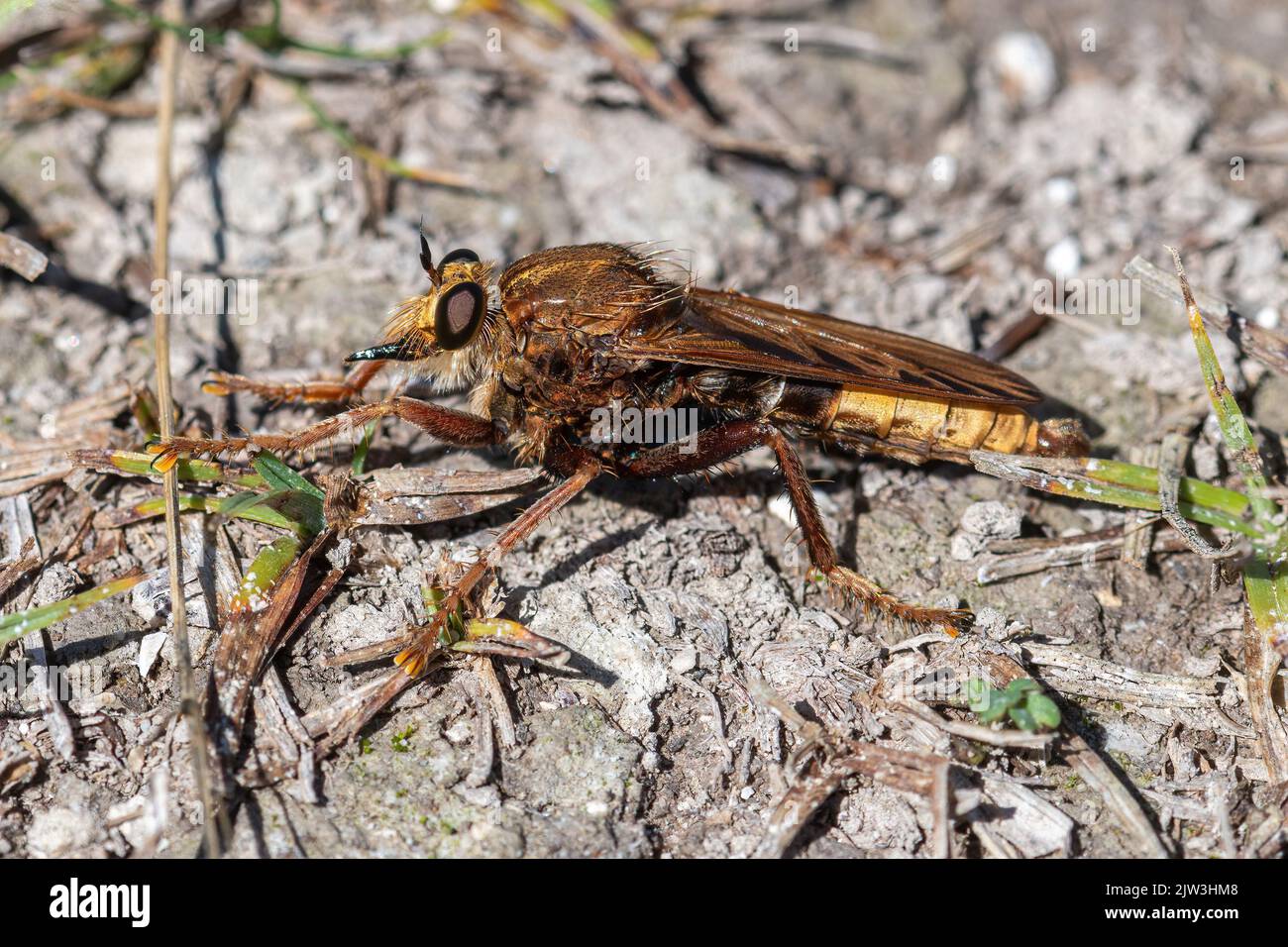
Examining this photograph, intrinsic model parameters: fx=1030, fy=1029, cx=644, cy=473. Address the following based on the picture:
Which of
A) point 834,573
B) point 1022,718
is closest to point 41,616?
point 834,573

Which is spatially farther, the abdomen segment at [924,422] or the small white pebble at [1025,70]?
the small white pebble at [1025,70]

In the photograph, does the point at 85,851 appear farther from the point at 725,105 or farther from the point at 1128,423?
the point at 725,105

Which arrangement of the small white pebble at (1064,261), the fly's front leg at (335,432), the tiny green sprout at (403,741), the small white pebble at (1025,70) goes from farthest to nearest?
the small white pebble at (1025,70) < the small white pebble at (1064,261) < the fly's front leg at (335,432) < the tiny green sprout at (403,741)

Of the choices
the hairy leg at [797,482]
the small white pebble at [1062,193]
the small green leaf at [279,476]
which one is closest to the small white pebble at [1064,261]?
the small white pebble at [1062,193]

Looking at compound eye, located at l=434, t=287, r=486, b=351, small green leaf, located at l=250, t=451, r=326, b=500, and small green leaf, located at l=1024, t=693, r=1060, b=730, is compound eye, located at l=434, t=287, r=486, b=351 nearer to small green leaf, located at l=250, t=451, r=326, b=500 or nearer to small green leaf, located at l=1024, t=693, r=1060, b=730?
small green leaf, located at l=250, t=451, r=326, b=500

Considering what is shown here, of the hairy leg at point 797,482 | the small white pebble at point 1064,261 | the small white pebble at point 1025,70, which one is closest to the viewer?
the hairy leg at point 797,482

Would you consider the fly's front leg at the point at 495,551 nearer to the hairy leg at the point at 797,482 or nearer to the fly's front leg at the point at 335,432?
the hairy leg at the point at 797,482

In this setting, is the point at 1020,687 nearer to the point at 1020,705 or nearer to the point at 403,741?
the point at 1020,705
